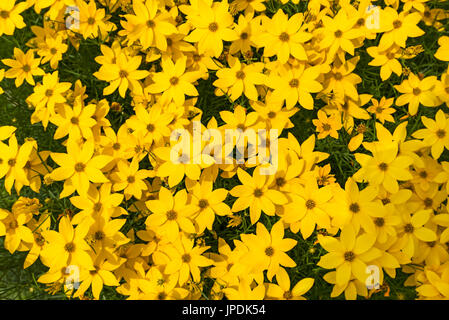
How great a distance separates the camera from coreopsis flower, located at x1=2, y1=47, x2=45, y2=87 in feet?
6.82

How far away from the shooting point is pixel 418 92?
2.05m

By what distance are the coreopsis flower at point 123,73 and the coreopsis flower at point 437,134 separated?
4.76 feet

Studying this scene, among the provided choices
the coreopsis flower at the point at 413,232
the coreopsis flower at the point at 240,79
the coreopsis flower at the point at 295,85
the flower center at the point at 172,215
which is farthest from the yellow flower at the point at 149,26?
the coreopsis flower at the point at 413,232

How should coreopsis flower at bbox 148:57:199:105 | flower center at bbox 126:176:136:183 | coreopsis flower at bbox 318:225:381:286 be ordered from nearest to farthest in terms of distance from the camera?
coreopsis flower at bbox 318:225:381:286 < flower center at bbox 126:176:136:183 < coreopsis flower at bbox 148:57:199:105

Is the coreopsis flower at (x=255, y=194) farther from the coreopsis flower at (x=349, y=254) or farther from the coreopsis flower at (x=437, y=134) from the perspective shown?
the coreopsis flower at (x=437, y=134)

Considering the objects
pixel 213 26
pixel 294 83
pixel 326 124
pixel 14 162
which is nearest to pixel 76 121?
pixel 14 162

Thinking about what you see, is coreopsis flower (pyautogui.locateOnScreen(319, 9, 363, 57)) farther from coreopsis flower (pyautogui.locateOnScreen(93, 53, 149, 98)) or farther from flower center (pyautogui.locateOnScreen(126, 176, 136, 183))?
flower center (pyautogui.locateOnScreen(126, 176, 136, 183))

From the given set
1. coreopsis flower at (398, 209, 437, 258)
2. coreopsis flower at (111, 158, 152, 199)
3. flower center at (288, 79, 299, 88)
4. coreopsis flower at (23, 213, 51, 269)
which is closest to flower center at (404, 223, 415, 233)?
coreopsis flower at (398, 209, 437, 258)

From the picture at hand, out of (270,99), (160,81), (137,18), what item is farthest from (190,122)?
(137,18)

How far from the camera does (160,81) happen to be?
198 centimetres

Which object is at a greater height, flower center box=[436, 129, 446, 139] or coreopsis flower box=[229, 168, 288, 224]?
flower center box=[436, 129, 446, 139]

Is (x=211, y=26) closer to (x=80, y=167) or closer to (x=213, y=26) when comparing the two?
(x=213, y=26)

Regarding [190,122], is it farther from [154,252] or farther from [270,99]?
[154,252]

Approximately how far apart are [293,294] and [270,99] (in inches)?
38.0
